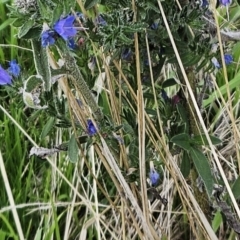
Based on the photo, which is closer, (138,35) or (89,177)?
(138,35)

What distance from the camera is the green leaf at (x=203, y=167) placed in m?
1.04

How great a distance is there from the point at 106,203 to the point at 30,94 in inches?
24.0

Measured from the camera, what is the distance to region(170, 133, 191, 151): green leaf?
1.03 meters

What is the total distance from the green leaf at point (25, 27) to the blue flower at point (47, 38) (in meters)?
0.02

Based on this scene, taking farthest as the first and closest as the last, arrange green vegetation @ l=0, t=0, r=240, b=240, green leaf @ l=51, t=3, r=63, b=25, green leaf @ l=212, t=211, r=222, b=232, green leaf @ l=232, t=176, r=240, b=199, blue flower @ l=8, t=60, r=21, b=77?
green leaf @ l=212, t=211, r=222, b=232 → green leaf @ l=232, t=176, r=240, b=199 → blue flower @ l=8, t=60, r=21, b=77 → green vegetation @ l=0, t=0, r=240, b=240 → green leaf @ l=51, t=3, r=63, b=25

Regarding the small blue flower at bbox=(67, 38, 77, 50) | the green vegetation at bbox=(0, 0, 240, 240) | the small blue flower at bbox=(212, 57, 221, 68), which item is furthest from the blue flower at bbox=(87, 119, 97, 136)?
the small blue flower at bbox=(212, 57, 221, 68)

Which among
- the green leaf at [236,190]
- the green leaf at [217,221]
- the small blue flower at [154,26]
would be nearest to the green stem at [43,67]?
the small blue flower at [154,26]

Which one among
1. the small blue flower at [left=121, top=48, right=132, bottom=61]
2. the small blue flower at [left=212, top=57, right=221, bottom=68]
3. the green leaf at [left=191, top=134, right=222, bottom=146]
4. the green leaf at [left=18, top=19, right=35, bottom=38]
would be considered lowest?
the green leaf at [left=191, top=134, right=222, bottom=146]

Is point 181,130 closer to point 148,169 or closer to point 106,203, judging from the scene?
point 148,169

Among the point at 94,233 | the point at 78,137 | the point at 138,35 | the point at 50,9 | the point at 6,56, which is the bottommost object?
the point at 94,233

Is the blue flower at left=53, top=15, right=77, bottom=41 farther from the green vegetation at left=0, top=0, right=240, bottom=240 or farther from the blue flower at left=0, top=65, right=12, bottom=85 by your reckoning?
the blue flower at left=0, top=65, right=12, bottom=85

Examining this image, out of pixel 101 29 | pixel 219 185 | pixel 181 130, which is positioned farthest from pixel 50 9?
pixel 219 185

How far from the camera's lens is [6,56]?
1.62 metres

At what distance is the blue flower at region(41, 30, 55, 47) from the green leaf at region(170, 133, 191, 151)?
0.35m
